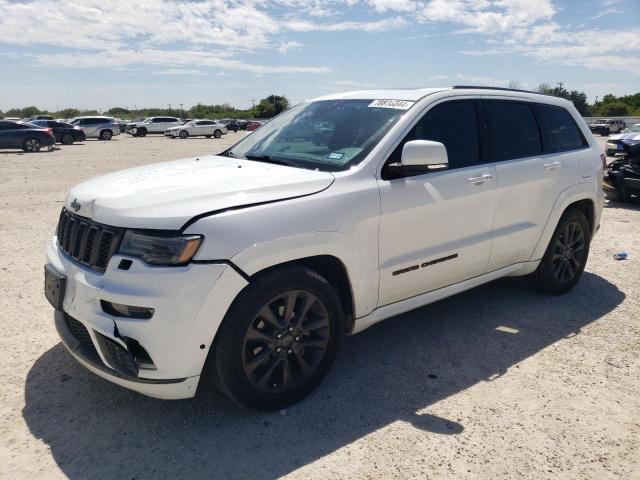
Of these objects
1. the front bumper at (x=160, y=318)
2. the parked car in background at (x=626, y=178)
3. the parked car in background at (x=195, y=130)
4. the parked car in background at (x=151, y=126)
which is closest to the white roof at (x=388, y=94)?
the front bumper at (x=160, y=318)

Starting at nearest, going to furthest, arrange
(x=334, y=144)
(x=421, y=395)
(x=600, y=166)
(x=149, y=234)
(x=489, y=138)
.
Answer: (x=149, y=234), (x=421, y=395), (x=334, y=144), (x=489, y=138), (x=600, y=166)

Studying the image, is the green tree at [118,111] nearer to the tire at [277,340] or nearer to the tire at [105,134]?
the tire at [105,134]

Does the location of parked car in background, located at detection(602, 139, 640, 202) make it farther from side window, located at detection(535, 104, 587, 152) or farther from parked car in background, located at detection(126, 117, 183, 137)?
parked car in background, located at detection(126, 117, 183, 137)

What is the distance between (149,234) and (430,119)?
6.97 ft

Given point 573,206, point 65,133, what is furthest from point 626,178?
point 65,133

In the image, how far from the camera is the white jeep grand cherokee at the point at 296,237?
2.61 metres

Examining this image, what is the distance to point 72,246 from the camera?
9.93 feet

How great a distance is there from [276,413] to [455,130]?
2.38m

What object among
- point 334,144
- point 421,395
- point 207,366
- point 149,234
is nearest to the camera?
point 149,234

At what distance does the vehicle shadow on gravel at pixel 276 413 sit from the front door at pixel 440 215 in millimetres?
532

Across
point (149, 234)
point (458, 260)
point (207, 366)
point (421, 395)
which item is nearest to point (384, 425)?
point (421, 395)

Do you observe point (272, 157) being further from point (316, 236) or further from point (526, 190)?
point (526, 190)

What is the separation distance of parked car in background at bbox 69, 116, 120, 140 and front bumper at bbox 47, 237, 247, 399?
36629mm

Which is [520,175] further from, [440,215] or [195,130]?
[195,130]
